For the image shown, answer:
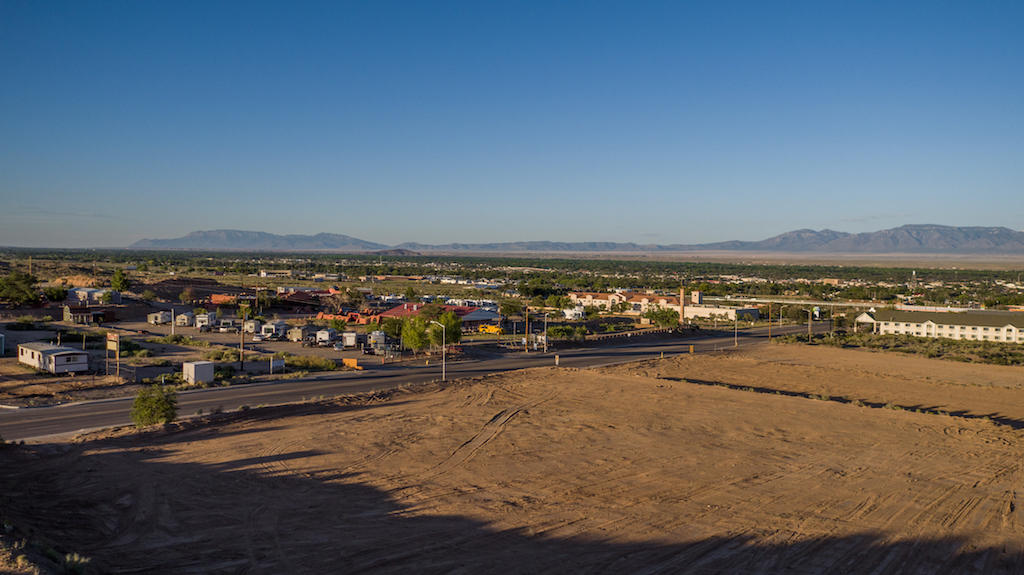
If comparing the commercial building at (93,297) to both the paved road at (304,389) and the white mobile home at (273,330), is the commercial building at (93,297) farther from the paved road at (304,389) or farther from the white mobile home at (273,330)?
the paved road at (304,389)

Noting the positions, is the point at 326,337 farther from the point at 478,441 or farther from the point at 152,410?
the point at 478,441

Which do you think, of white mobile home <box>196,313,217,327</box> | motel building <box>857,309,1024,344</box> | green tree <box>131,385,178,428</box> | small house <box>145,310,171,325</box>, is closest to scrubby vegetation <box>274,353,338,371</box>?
green tree <box>131,385,178,428</box>

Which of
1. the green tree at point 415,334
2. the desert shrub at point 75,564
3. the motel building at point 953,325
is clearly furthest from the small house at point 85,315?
the motel building at point 953,325

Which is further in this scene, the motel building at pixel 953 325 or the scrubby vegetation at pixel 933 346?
the motel building at pixel 953 325

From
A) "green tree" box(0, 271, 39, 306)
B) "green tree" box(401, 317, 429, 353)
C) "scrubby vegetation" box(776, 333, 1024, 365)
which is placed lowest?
"scrubby vegetation" box(776, 333, 1024, 365)

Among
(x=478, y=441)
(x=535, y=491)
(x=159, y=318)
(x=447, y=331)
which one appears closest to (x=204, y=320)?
(x=159, y=318)

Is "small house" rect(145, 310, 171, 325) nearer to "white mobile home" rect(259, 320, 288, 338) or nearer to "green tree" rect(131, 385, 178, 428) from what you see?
"white mobile home" rect(259, 320, 288, 338)
